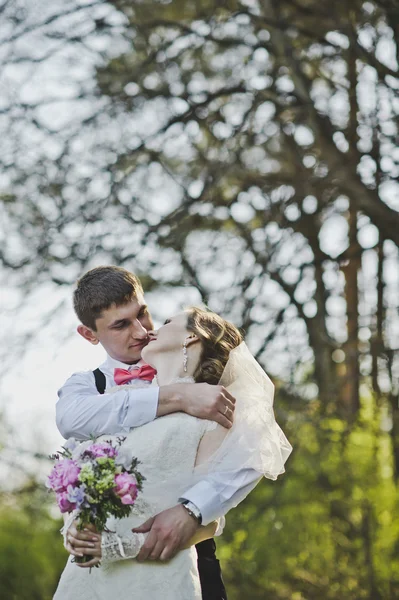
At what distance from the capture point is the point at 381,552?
29.0 feet

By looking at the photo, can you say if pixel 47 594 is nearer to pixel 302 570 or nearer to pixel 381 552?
pixel 302 570

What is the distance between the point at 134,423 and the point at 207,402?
250 millimetres

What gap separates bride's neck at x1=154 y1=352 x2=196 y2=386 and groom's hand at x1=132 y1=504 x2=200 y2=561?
1.54 ft

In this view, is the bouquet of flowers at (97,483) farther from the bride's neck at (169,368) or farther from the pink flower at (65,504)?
the bride's neck at (169,368)

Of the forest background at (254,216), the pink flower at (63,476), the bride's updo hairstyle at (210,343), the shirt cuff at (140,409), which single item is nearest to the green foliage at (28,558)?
the forest background at (254,216)

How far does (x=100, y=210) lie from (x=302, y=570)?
3908 mm

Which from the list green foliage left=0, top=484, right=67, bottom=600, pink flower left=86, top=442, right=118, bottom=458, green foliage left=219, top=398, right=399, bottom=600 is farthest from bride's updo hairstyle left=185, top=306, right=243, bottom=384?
green foliage left=0, top=484, right=67, bottom=600

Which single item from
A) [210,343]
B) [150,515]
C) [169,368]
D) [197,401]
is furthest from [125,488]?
[210,343]

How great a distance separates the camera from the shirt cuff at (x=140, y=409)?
3.42m

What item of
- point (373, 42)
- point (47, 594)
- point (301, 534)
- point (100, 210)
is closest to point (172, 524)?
point (100, 210)

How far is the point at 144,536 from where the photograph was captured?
3326 mm

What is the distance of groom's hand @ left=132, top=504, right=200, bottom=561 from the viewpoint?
3295 mm

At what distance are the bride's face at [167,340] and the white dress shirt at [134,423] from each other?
Answer: 136mm

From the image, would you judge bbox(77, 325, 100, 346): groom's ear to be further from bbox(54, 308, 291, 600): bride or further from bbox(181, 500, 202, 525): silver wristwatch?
bbox(181, 500, 202, 525): silver wristwatch
